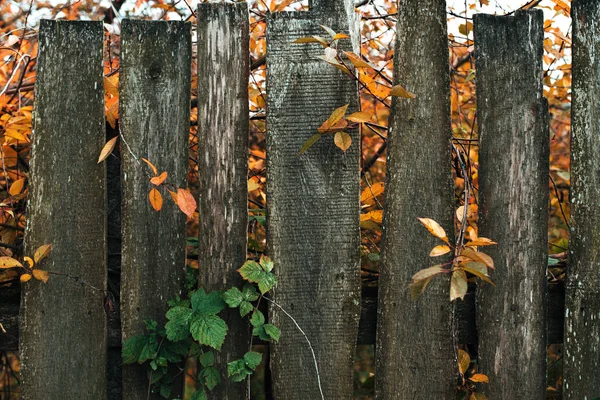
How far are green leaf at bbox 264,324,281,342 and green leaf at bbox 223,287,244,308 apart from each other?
11cm

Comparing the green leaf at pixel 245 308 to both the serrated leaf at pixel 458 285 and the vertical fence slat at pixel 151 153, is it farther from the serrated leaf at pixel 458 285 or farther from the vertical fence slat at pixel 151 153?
the serrated leaf at pixel 458 285

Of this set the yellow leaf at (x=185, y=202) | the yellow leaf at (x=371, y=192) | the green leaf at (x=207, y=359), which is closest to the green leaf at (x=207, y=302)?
the green leaf at (x=207, y=359)

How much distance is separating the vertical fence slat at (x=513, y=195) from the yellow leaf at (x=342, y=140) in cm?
41

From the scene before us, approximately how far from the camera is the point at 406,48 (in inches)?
77.7

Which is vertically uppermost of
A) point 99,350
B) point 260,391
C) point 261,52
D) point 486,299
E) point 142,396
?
point 261,52

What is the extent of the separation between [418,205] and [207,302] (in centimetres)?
69

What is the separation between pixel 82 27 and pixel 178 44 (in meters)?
0.29

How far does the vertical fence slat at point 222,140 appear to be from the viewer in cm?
198

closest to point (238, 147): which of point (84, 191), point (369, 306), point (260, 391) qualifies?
point (84, 191)

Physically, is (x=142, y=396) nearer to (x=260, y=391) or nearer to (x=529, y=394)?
(x=529, y=394)

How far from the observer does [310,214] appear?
6.53 feet

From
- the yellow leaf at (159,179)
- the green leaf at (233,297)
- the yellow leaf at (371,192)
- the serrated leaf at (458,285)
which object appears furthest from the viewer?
the yellow leaf at (371,192)

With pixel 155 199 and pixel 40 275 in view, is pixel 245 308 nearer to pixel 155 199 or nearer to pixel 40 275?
pixel 155 199

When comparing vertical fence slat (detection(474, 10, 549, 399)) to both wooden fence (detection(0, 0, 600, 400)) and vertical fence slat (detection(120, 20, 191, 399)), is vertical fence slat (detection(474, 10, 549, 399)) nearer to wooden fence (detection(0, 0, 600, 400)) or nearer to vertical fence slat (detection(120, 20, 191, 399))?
wooden fence (detection(0, 0, 600, 400))
